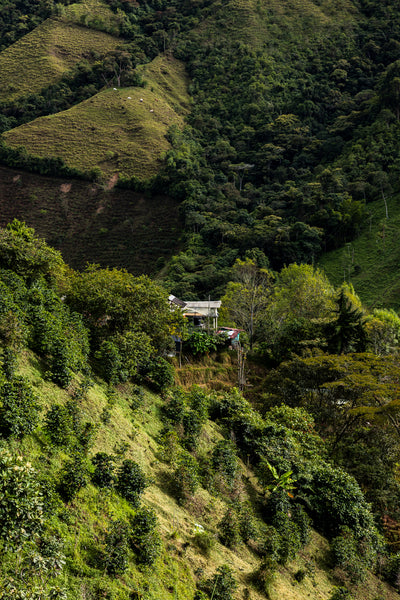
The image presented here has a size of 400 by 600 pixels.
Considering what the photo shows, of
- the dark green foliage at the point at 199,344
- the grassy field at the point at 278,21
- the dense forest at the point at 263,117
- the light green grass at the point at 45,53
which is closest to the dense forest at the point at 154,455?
the dark green foliage at the point at 199,344

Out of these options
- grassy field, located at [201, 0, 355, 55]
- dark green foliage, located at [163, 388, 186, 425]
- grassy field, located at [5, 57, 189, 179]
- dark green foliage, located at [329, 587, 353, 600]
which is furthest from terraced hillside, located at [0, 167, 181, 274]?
grassy field, located at [201, 0, 355, 55]

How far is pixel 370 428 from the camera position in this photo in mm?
18531

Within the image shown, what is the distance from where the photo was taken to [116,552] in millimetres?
7062

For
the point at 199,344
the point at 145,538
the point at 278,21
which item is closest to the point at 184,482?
the point at 145,538

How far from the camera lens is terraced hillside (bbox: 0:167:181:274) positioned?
61250 millimetres

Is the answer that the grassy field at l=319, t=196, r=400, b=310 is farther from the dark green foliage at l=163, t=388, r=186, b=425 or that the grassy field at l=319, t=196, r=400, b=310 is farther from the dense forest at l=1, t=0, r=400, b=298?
the dark green foliage at l=163, t=388, r=186, b=425

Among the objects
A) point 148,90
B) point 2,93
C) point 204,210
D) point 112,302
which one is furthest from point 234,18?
point 112,302

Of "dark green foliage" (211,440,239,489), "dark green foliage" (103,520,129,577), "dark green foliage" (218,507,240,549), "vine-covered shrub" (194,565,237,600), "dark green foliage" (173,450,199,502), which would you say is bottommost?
"dark green foliage" (211,440,239,489)

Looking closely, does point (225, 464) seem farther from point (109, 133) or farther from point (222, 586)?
point (109, 133)

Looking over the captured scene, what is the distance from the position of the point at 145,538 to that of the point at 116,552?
0.95 meters

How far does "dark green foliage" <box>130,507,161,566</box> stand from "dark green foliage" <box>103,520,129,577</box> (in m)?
0.52

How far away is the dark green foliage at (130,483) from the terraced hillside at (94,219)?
4924 cm

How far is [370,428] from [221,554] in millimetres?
11287

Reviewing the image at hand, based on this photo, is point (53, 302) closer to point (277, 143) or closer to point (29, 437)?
point (29, 437)
